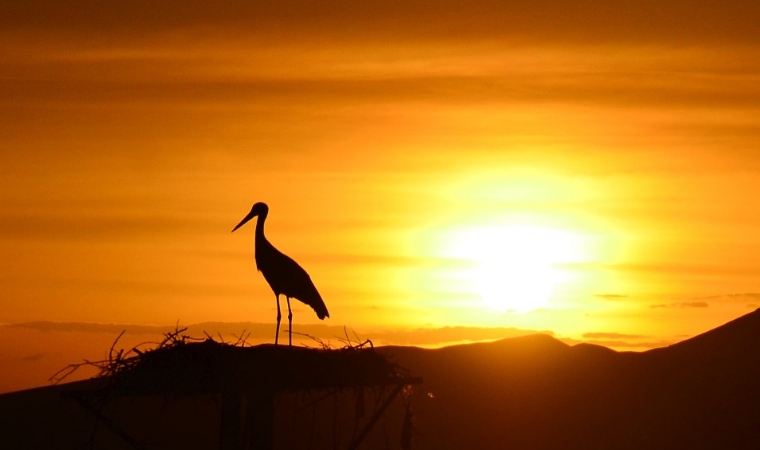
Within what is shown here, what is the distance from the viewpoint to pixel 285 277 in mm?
18344

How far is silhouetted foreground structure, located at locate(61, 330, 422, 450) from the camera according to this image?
1452 cm

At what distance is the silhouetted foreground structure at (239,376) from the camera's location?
47.6 ft

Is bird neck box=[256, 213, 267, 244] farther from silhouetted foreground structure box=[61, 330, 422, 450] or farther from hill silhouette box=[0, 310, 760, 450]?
hill silhouette box=[0, 310, 760, 450]

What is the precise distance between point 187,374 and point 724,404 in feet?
85.4

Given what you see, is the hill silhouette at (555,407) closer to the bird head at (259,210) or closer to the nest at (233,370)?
the bird head at (259,210)

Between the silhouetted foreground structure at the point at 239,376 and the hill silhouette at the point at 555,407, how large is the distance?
19355 millimetres

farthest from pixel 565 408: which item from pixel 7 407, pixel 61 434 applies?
pixel 7 407

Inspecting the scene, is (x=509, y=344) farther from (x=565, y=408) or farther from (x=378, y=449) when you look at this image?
(x=378, y=449)

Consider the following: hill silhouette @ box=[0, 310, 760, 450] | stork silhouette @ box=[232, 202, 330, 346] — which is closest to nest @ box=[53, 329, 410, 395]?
stork silhouette @ box=[232, 202, 330, 346]

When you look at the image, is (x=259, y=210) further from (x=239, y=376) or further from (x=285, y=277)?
(x=239, y=376)

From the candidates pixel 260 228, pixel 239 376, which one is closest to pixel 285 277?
pixel 260 228

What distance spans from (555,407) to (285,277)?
73.1 feet

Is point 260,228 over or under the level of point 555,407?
over

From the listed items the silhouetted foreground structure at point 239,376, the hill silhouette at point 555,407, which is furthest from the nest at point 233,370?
the hill silhouette at point 555,407
